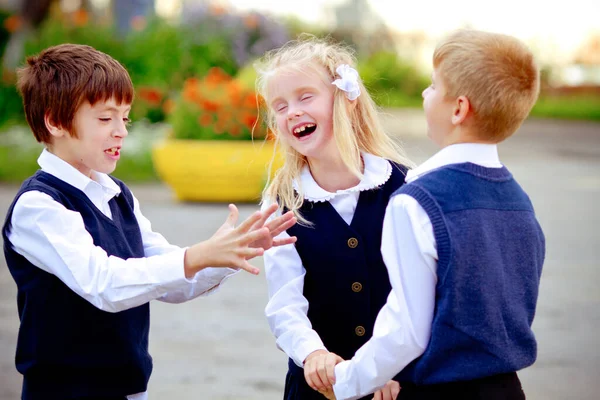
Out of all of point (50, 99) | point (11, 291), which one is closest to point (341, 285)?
point (50, 99)

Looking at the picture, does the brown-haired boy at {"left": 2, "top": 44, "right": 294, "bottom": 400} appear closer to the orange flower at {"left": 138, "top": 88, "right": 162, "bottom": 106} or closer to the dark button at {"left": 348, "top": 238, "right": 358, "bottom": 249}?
the dark button at {"left": 348, "top": 238, "right": 358, "bottom": 249}

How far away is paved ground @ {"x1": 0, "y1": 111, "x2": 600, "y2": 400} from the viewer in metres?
4.07

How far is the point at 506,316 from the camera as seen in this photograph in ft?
6.10

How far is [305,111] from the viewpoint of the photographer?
2471mm

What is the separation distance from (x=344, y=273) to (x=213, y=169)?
6.90 m

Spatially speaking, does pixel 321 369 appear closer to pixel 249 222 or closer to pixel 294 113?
pixel 249 222

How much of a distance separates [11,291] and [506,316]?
4.81m

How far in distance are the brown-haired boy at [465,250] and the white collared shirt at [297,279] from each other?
1.06ft

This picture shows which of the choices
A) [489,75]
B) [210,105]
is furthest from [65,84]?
[210,105]

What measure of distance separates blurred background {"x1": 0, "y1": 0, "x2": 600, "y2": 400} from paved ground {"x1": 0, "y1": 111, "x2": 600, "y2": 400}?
0.04 ft

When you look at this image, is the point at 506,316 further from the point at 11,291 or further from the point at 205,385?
the point at 11,291

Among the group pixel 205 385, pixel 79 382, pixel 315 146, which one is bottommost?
pixel 205 385

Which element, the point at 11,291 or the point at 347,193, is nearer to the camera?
the point at 347,193

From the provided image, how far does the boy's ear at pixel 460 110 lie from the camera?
6.10ft
